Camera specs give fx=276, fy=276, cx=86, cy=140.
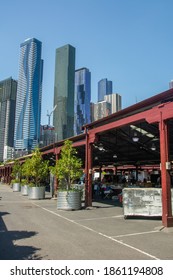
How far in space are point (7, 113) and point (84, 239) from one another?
17003 cm

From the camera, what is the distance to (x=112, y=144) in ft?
75.7

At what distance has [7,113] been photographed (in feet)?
559

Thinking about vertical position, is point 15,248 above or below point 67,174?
below

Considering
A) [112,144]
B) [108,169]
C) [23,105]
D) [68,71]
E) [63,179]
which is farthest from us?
[68,71]

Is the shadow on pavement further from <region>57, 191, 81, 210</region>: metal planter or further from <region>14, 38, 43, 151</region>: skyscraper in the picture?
<region>14, 38, 43, 151</region>: skyscraper

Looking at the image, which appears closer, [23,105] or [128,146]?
[128,146]

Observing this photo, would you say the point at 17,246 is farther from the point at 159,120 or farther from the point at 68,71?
the point at 68,71

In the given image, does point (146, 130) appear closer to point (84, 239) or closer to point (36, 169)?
point (84, 239)

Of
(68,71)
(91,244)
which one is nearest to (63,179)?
(91,244)

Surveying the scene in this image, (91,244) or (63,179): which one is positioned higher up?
(63,179)

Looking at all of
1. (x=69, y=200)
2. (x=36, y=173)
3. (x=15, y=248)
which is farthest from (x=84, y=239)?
(x=36, y=173)

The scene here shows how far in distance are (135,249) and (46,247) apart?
245cm

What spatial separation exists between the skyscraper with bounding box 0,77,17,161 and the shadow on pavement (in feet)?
475

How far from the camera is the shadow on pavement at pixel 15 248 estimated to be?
671 centimetres
